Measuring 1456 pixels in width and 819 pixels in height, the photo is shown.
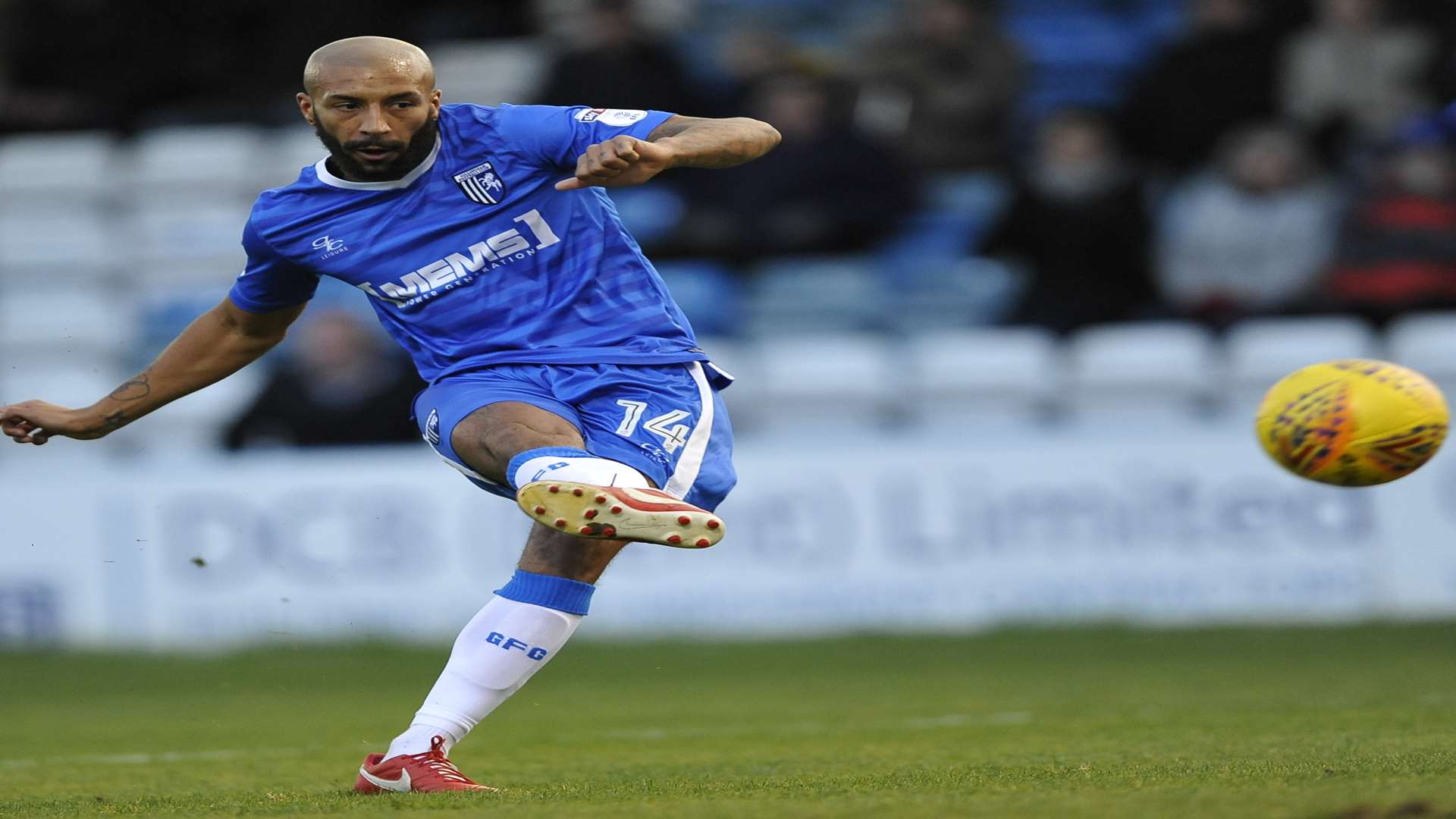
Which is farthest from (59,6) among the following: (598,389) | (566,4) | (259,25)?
(598,389)

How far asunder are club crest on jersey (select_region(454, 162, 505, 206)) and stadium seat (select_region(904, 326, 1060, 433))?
6515 millimetres

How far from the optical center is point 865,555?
36.6 feet

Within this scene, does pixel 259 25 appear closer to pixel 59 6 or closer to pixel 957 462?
pixel 59 6

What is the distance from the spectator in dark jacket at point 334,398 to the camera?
1203 cm

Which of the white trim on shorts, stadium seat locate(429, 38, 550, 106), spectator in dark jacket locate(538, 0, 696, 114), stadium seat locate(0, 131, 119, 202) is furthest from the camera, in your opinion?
stadium seat locate(0, 131, 119, 202)

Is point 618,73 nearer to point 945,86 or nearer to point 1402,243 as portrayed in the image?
point 945,86

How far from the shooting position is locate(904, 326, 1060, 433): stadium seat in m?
11.9

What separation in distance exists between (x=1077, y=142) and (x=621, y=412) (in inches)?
319

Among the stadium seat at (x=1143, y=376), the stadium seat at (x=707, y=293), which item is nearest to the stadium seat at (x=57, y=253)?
the stadium seat at (x=707, y=293)

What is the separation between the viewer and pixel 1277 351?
37.6ft

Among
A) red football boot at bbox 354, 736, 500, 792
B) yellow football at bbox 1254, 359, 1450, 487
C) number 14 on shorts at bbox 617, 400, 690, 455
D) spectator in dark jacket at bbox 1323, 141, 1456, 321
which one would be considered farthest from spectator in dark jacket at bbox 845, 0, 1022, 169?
red football boot at bbox 354, 736, 500, 792

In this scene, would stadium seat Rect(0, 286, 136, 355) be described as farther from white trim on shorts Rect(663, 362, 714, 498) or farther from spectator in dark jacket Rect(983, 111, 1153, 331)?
white trim on shorts Rect(663, 362, 714, 498)

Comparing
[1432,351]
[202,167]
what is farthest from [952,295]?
[202,167]

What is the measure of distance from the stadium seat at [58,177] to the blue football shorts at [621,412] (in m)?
10.5
